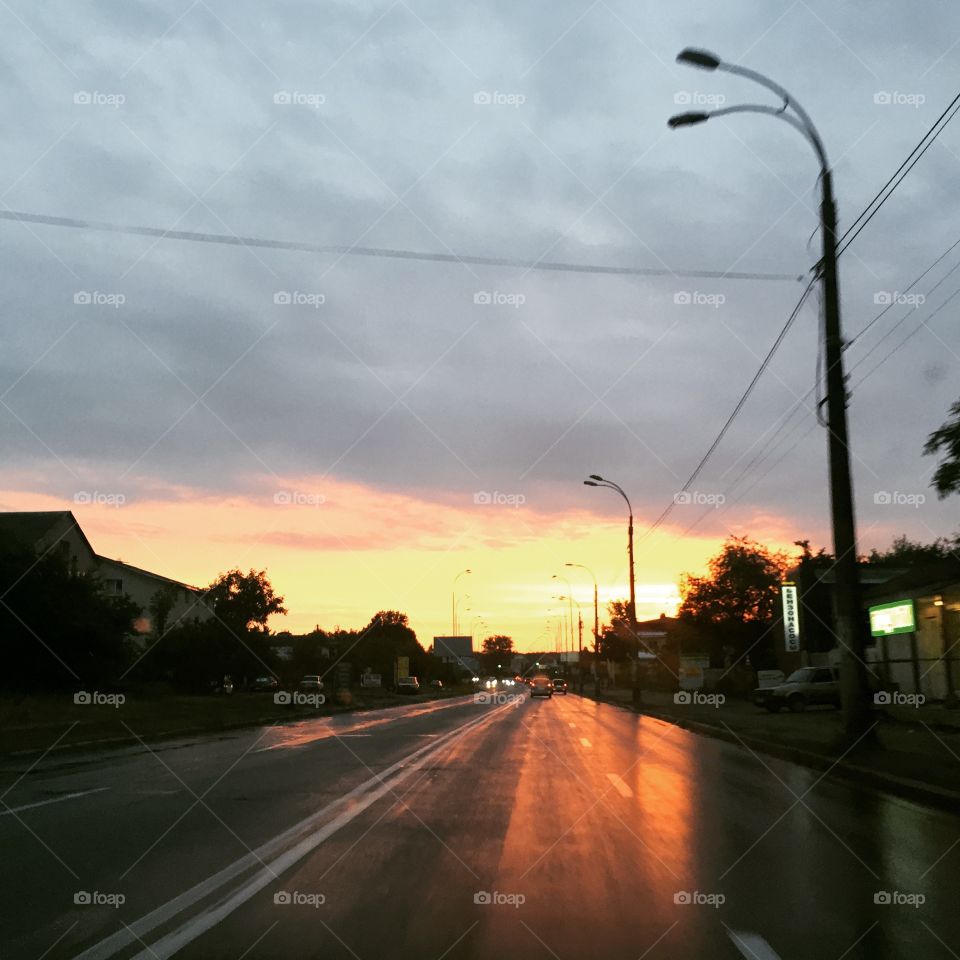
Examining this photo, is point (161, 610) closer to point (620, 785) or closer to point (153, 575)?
point (153, 575)

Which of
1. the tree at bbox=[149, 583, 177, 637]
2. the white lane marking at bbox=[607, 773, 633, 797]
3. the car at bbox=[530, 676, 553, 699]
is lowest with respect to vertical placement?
the car at bbox=[530, 676, 553, 699]

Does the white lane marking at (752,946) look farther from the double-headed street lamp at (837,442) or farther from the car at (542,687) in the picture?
the car at (542,687)

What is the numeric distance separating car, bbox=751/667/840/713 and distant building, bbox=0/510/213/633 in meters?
29.6

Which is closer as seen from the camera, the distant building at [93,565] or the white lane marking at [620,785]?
the white lane marking at [620,785]

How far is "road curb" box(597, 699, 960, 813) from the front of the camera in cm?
1207

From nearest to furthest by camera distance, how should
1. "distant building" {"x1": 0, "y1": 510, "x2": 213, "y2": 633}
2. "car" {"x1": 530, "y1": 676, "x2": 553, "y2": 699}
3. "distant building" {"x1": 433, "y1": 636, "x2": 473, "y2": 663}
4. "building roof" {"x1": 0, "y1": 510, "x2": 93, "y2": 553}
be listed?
"distant building" {"x1": 0, "y1": 510, "x2": 213, "y2": 633} < "building roof" {"x1": 0, "y1": 510, "x2": 93, "y2": 553} < "car" {"x1": 530, "y1": 676, "x2": 553, "y2": 699} < "distant building" {"x1": 433, "y1": 636, "x2": 473, "y2": 663}

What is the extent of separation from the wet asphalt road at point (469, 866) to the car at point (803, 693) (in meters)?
23.6

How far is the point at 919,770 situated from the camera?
14422 mm

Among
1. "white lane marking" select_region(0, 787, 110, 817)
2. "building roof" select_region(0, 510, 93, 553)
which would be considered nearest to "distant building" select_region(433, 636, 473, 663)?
"building roof" select_region(0, 510, 93, 553)

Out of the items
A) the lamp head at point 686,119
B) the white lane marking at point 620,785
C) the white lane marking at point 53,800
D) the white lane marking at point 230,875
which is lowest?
the white lane marking at point 620,785

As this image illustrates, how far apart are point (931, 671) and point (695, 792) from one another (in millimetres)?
26831

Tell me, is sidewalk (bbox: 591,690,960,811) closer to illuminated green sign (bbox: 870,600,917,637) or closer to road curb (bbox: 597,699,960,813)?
road curb (bbox: 597,699,960,813)

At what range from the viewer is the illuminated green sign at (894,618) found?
92.8 ft

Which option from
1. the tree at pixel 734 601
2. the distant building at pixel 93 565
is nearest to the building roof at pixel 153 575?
the distant building at pixel 93 565
